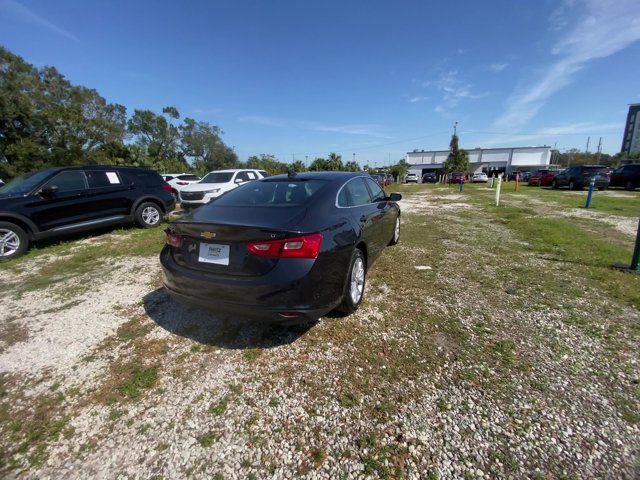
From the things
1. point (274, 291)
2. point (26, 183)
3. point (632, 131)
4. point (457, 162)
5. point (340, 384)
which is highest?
point (632, 131)

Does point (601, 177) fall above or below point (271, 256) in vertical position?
above

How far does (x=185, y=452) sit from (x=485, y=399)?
2.04m

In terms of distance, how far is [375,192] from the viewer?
471 centimetres

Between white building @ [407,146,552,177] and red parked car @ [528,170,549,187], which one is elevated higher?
white building @ [407,146,552,177]

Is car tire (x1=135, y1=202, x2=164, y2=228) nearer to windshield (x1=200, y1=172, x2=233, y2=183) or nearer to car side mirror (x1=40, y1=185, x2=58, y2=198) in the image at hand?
car side mirror (x1=40, y1=185, x2=58, y2=198)

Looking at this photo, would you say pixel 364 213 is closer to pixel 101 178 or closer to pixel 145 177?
pixel 101 178

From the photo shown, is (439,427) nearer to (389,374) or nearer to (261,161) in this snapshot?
(389,374)

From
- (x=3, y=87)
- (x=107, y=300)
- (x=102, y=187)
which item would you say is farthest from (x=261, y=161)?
(x=107, y=300)

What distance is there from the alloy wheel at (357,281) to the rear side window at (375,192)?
4.26ft

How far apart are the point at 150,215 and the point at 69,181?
192 centimetres

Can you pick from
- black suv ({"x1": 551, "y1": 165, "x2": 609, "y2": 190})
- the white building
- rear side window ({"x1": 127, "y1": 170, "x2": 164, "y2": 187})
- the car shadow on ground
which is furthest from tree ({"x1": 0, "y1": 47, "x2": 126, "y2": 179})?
the white building

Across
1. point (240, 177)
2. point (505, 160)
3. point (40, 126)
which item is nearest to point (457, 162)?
point (505, 160)

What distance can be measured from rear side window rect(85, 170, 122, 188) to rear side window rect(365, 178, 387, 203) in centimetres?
623

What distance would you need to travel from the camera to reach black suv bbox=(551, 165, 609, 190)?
17766mm
